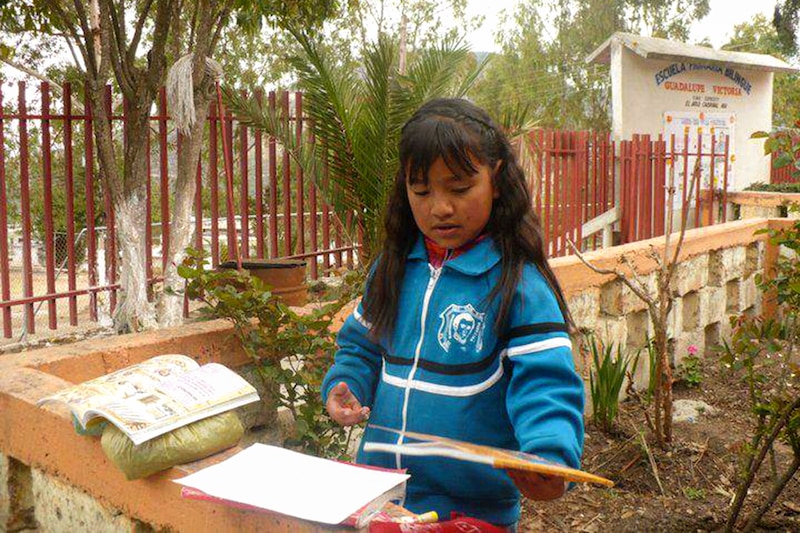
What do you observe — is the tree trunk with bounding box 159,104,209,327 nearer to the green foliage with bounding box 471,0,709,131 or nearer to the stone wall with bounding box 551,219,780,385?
the stone wall with bounding box 551,219,780,385

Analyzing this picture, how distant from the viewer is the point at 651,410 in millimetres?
5004

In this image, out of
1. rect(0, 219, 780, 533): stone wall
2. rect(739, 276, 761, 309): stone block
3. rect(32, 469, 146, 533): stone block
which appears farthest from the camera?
rect(739, 276, 761, 309): stone block

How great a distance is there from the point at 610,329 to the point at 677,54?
7.45 metres

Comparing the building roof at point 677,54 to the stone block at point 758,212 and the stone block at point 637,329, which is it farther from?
the stone block at point 637,329

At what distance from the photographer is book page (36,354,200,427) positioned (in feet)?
6.95

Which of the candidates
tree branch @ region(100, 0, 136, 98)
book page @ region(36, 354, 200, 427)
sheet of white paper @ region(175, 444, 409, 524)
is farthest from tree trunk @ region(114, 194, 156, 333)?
sheet of white paper @ region(175, 444, 409, 524)

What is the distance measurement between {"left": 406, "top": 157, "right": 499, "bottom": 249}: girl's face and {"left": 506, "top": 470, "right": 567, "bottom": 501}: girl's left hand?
55cm

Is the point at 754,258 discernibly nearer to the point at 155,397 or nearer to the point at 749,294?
the point at 749,294

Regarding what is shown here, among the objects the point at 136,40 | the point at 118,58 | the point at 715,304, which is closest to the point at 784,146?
the point at 715,304

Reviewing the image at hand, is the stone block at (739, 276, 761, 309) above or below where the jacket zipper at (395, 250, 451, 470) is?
below

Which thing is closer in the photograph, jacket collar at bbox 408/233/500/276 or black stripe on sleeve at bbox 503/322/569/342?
black stripe on sleeve at bbox 503/322/569/342

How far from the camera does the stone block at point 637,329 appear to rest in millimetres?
5410

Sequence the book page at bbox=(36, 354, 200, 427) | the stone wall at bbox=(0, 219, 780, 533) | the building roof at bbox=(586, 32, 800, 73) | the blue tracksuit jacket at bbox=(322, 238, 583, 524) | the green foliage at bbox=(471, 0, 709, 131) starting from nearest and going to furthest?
1. the blue tracksuit jacket at bbox=(322, 238, 583, 524)
2. the stone wall at bbox=(0, 219, 780, 533)
3. the book page at bbox=(36, 354, 200, 427)
4. the building roof at bbox=(586, 32, 800, 73)
5. the green foliage at bbox=(471, 0, 709, 131)

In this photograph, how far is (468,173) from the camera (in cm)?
177
